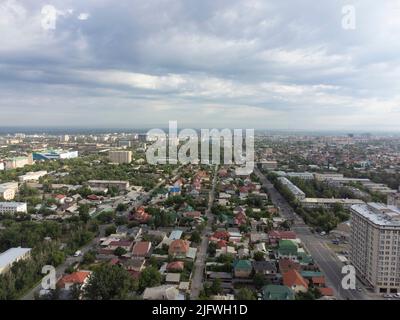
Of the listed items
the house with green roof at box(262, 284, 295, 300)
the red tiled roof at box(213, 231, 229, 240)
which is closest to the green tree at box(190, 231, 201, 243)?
the red tiled roof at box(213, 231, 229, 240)

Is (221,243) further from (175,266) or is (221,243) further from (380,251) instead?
(380,251)

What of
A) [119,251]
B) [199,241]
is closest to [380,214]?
[199,241]

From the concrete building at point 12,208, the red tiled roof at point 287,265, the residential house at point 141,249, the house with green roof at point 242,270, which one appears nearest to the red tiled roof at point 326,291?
the red tiled roof at point 287,265

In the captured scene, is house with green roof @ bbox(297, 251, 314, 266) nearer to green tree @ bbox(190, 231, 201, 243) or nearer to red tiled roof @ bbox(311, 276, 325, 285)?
red tiled roof @ bbox(311, 276, 325, 285)

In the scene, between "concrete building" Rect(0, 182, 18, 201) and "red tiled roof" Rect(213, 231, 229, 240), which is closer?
"red tiled roof" Rect(213, 231, 229, 240)

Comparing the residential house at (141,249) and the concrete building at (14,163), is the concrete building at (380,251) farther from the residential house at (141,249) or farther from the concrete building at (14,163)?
the concrete building at (14,163)
